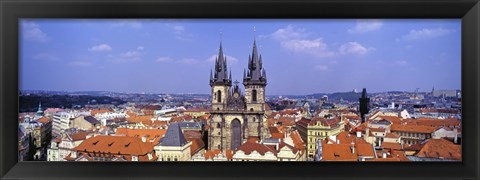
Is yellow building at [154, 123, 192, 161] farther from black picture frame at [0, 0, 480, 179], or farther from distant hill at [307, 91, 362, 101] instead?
distant hill at [307, 91, 362, 101]

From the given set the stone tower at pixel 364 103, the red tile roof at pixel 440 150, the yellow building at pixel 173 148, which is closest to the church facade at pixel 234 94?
the yellow building at pixel 173 148

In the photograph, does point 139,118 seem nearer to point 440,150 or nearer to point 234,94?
point 440,150

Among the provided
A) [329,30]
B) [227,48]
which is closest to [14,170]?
[227,48]

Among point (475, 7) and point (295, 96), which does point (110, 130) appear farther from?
point (475, 7)

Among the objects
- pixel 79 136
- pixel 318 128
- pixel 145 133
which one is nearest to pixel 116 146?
pixel 79 136

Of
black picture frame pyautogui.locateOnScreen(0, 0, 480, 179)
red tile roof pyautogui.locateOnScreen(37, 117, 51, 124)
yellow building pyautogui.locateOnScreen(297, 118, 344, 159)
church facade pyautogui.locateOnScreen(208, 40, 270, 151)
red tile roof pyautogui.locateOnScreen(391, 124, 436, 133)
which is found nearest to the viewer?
black picture frame pyautogui.locateOnScreen(0, 0, 480, 179)

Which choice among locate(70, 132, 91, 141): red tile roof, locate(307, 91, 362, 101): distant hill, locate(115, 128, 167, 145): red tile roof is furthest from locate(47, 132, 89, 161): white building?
locate(307, 91, 362, 101): distant hill
